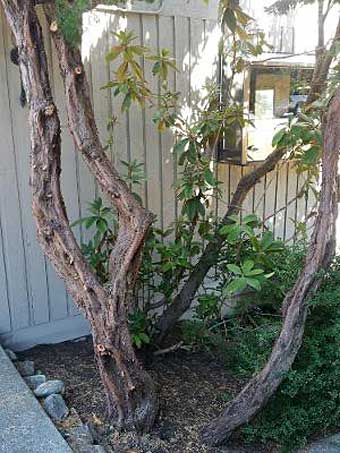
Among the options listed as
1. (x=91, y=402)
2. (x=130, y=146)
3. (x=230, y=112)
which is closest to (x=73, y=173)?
(x=130, y=146)

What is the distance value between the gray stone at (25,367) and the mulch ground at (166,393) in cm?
6

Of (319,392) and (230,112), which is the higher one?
(230,112)

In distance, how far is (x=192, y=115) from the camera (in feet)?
11.4

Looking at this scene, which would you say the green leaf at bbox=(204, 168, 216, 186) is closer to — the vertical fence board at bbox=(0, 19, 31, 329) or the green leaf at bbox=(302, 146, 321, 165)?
the green leaf at bbox=(302, 146, 321, 165)

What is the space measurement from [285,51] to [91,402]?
9.52ft

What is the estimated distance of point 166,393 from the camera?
8.75 feet

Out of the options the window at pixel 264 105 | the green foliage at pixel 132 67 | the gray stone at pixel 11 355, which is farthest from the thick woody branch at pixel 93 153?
the window at pixel 264 105

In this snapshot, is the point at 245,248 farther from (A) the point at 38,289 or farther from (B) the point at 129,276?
(A) the point at 38,289

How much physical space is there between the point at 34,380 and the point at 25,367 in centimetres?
21

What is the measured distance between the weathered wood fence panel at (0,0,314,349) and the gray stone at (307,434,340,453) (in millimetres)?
1609

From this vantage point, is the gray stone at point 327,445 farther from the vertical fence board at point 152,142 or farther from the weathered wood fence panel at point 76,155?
the vertical fence board at point 152,142

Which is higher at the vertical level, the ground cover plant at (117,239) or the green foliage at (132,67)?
the green foliage at (132,67)

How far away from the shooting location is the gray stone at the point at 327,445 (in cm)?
229

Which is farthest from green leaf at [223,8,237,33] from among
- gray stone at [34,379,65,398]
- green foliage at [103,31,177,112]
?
gray stone at [34,379,65,398]
